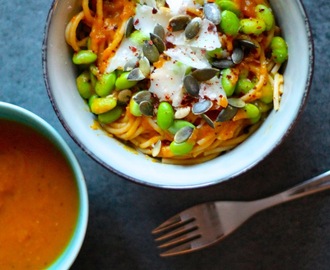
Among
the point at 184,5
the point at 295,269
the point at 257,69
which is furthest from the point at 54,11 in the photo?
the point at 295,269

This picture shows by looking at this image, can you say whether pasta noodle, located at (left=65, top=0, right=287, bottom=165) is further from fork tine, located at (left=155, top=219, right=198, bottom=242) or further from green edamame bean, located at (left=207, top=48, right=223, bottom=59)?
fork tine, located at (left=155, top=219, right=198, bottom=242)

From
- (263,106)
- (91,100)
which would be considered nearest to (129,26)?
(91,100)

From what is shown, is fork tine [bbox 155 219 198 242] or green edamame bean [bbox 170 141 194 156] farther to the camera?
fork tine [bbox 155 219 198 242]

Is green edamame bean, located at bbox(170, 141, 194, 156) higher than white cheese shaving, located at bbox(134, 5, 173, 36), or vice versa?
white cheese shaving, located at bbox(134, 5, 173, 36)

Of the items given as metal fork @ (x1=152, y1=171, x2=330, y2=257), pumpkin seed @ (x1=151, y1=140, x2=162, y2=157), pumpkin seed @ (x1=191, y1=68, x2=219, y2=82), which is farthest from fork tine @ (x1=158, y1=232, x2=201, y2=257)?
pumpkin seed @ (x1=191, y1=68, x2=219, y2=82)

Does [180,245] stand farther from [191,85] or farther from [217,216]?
[191,85]

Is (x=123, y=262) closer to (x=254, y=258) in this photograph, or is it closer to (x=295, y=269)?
(x=254, y=258)
